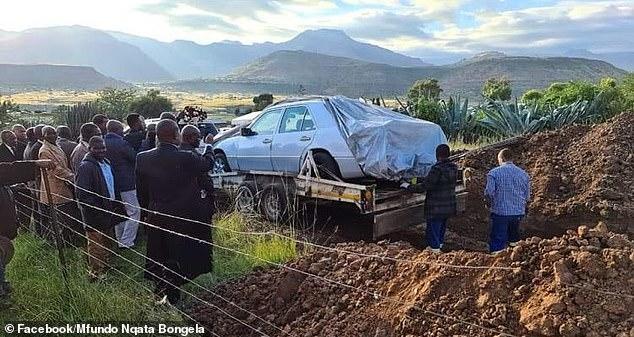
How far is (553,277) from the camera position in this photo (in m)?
3.53

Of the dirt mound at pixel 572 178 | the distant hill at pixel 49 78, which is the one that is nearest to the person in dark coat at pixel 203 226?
the dirt mound at pixel 572 178

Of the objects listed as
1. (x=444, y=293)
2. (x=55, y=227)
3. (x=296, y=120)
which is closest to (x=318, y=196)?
(x=296, y=120)

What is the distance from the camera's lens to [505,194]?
23.0 ft

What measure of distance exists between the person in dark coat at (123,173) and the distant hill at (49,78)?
3436 inches

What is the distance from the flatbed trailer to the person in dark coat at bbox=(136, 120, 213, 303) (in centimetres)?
255

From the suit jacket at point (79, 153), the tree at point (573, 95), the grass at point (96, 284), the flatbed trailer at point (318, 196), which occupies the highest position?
the tree at point (573, 95)

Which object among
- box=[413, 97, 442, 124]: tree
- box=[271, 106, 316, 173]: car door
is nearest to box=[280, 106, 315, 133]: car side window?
box=[271, 106, 316, 173]: car door

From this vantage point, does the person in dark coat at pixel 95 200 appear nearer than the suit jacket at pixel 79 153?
Yes

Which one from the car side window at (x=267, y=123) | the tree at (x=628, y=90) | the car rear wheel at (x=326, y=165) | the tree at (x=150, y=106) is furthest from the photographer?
the tree at (x=150, y=106)

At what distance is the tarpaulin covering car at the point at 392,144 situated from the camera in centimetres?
791

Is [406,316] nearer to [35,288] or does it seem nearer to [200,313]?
[200,313]

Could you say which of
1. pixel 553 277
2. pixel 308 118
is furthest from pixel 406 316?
pixel 308 118

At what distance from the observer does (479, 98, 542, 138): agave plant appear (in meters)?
15.9

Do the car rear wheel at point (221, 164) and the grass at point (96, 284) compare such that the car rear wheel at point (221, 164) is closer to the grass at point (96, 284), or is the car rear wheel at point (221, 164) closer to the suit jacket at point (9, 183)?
the grass at point (96, 284)
